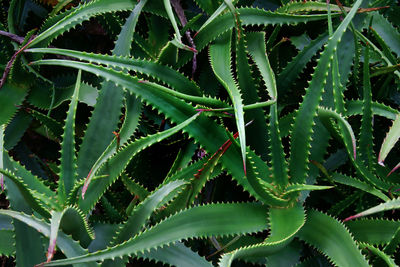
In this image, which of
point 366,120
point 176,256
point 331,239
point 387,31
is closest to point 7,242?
point 176,256

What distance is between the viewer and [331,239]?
0.70m

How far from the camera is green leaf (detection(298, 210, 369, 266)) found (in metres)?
0.66

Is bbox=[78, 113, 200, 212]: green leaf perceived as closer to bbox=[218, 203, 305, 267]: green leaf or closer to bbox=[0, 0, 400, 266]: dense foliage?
bbox=[0, 0, 400, 266]: dense foliage

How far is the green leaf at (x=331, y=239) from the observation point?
66 cm

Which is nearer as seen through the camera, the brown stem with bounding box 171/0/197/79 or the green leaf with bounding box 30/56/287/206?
the green leaf with bounding box 30/56/287/206

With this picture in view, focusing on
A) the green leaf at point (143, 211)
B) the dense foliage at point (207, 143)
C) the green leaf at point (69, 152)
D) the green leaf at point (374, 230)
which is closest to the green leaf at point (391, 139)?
the dense foliage at point (207, 143)

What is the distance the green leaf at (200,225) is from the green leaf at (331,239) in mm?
77

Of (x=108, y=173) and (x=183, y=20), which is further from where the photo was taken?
(x=183, y=20)

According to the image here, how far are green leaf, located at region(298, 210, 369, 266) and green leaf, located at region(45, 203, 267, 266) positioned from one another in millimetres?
77

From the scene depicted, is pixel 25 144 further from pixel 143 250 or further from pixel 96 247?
pixel 143 250

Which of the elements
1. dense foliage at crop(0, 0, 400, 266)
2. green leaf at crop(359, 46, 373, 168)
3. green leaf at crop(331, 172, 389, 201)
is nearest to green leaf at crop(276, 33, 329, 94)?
dense foliage at crop(0, 0, 400, 266)

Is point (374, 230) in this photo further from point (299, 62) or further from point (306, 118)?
point (299, 62)

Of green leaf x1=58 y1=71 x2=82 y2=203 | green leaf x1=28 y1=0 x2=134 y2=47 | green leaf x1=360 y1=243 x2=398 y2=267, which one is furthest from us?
green leaf x1=28 y1=0 x2=134 y2=47

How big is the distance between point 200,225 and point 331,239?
0.21 m
